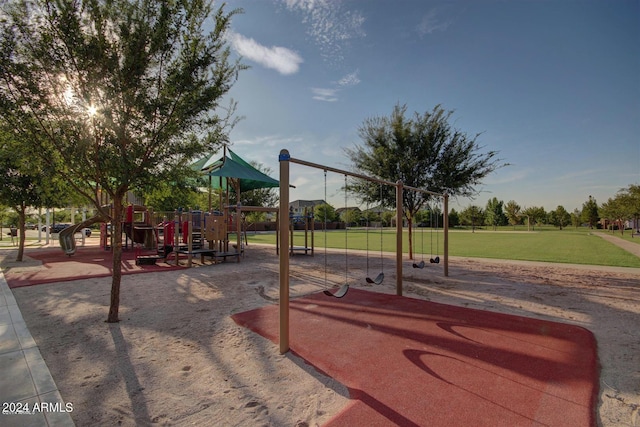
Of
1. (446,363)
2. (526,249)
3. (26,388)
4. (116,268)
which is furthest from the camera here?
(526,249)

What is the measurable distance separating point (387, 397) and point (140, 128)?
15.3ft

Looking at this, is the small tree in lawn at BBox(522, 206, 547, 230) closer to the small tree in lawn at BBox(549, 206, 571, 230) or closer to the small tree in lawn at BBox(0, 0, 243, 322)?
the small tree in lawn at BBox(549, 206, 571, 230)

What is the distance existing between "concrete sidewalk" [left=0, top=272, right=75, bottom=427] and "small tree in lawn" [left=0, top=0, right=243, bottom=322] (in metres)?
1.16

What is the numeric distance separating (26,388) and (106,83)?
12.1 ft

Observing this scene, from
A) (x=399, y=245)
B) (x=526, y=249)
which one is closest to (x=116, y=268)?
(x=399, y=245)

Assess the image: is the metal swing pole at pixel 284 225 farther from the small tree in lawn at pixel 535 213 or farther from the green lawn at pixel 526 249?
the small tree in lawn at pixel 535 213

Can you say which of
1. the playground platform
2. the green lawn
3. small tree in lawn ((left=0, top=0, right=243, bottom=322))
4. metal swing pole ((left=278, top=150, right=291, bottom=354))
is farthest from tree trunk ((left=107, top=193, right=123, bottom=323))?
the green lawn

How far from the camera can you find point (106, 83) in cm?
435

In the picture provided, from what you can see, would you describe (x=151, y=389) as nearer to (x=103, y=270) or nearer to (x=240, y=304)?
(x=240, y=304)

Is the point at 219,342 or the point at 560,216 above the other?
the point at 560,216

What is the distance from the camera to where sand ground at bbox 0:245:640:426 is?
8.39 ft

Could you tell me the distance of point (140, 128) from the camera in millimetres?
4645

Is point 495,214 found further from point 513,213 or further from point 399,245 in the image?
point 399,245

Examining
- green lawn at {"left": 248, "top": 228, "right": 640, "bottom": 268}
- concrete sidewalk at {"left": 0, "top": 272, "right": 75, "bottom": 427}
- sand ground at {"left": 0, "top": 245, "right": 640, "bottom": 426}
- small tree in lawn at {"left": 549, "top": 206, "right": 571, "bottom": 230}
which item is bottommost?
sand ground at {"left": 0, "top": 245, "right": 640, "bottom": 426}
